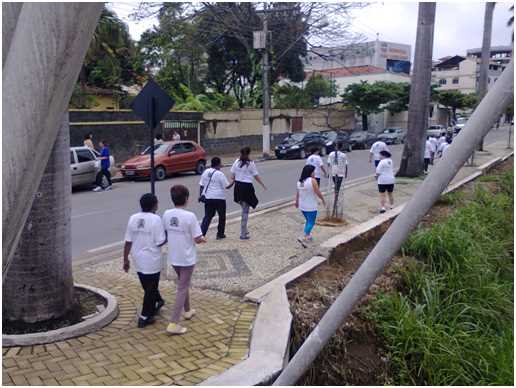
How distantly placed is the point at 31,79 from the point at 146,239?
3265 mm

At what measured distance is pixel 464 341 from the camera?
6.12 meters

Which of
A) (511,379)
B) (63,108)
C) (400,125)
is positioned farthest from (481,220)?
(400,125)

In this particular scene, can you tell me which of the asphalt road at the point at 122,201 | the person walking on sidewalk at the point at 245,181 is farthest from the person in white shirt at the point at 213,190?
the asphalt road at the point at 122,201

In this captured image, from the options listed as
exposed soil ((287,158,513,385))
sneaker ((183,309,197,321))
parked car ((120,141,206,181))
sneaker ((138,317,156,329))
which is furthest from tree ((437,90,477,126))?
sneaker ((138,317,156,329))

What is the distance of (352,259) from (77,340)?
4.49 metres

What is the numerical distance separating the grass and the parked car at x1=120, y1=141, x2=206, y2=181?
41.4 feet

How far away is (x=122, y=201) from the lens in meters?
15.3

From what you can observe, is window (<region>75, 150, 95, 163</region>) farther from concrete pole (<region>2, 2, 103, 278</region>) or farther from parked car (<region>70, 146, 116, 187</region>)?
concrete pole (<region>2, 2, 103, 278</region>)

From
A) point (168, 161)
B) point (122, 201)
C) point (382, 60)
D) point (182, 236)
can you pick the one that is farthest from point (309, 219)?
point (382, 60)

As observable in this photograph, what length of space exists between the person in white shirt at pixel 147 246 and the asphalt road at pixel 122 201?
3948mm

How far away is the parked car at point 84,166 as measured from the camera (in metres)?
17.4

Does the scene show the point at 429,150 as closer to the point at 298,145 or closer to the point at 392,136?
the point at 298,145

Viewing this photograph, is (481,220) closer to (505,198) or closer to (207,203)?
(505,198)

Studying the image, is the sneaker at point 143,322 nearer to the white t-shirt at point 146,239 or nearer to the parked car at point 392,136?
the white t-shirt at point 146,239
